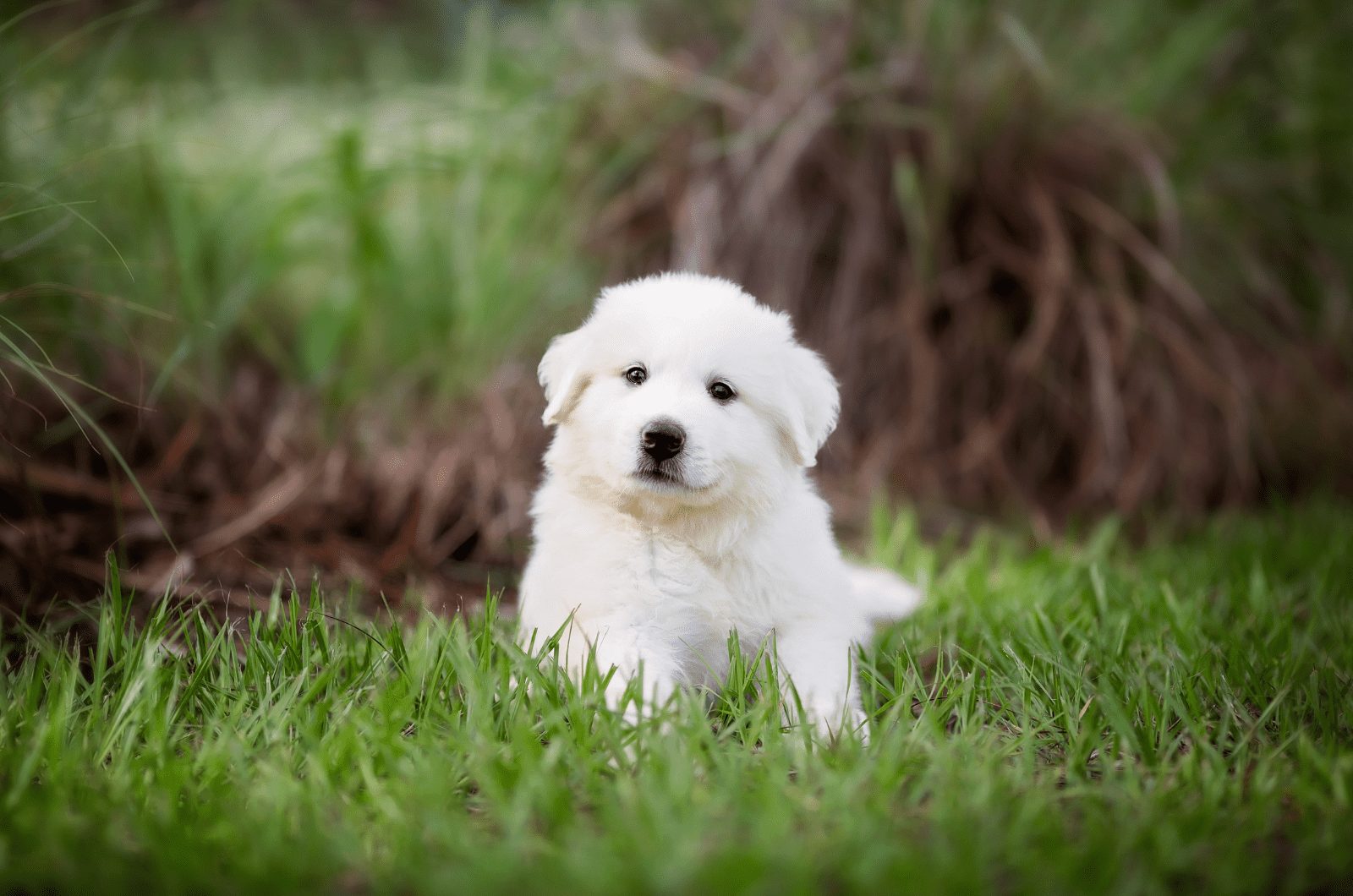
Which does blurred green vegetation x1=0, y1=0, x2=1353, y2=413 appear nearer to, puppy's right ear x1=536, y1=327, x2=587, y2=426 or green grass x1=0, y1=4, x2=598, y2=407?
green grass x1=0, y1=4, x2=598, y2=407

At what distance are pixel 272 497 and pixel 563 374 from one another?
1.56 metres

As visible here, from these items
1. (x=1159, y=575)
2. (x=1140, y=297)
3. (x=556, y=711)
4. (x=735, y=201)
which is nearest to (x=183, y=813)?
(x=556, y=711)

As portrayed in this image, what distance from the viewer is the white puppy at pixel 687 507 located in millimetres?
1967

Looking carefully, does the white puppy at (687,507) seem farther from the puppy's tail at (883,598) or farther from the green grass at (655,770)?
the puppy's tail at (883,598)

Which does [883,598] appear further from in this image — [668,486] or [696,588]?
[668,486]

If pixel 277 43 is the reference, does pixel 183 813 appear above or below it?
below

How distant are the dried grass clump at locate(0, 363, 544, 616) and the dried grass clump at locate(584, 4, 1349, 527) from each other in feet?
4.15

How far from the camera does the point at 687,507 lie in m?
2.05

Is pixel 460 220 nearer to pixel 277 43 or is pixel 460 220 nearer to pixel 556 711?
pixel 556 711

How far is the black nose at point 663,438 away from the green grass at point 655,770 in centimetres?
47

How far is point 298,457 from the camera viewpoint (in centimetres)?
359

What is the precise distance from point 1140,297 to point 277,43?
526 cm

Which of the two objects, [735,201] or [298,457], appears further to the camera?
[735,201]

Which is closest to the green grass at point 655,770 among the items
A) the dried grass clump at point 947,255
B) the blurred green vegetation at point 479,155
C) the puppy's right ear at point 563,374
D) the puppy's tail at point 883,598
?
the puppy's tail at point 883,598
